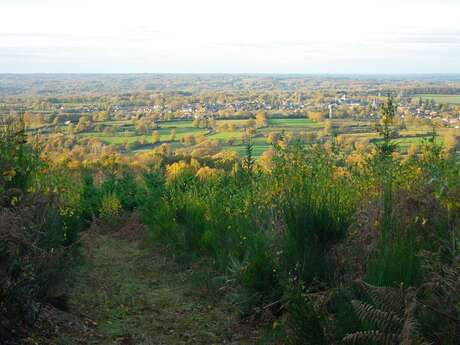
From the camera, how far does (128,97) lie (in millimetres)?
59750

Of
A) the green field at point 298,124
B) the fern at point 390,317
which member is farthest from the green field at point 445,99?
the fern at point 390,317

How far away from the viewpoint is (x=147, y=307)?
6.09 meters

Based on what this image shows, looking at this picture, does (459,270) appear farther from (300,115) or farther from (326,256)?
(300,115)

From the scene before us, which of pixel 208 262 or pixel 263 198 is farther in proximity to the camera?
pixel 208 262

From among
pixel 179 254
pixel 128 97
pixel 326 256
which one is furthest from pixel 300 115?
pixel 326 256

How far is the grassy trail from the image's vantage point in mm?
5074

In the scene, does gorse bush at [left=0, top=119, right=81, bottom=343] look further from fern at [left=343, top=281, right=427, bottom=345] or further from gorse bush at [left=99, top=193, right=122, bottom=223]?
gorse bush at [left=99, top=193, right=122, bottom=223]

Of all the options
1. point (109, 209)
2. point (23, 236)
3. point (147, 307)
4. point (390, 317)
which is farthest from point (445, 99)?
point (23, 236)

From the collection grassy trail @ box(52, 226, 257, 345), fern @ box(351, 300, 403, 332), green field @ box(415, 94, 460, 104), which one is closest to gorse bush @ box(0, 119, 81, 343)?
grassy trail @ box(52, 226, 257, 345)

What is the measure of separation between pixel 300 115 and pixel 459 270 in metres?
37.7

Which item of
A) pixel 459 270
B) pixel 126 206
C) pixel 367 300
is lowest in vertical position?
pixel 126 206

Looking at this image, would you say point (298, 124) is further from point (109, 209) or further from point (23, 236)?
point (23, 236)

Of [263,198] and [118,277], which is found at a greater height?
[263,198]

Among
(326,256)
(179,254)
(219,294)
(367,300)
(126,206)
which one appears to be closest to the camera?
(367,300)
